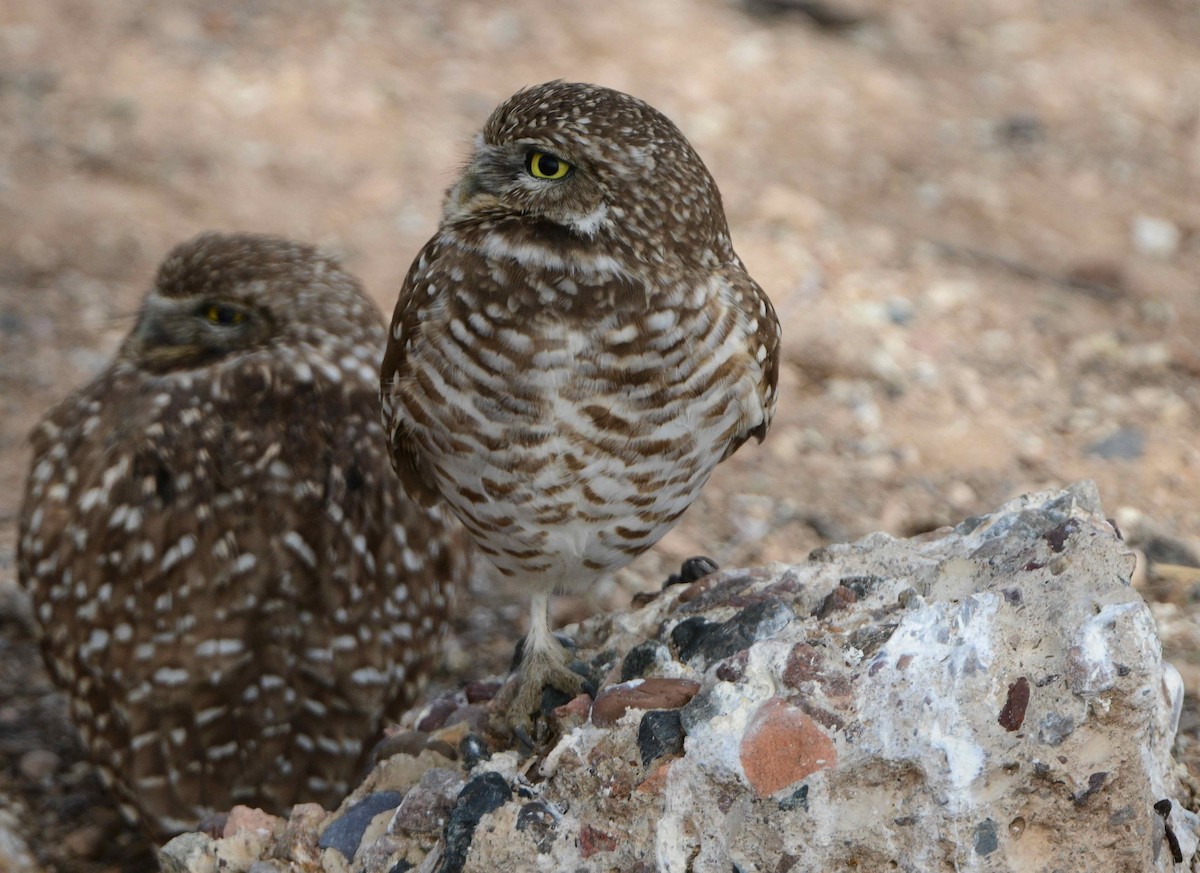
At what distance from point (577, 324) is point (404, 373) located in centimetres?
38

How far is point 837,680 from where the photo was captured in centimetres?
221

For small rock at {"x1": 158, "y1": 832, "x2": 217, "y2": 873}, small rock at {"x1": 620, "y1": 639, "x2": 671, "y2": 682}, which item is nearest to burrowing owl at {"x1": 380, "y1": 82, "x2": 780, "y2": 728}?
small rock at {"x1": 620, "y1": 639, "x2": 671, "y2": 682}

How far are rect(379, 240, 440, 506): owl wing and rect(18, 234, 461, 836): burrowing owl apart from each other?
23.6 inches

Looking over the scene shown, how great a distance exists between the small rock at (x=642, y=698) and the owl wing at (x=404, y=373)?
67 cm

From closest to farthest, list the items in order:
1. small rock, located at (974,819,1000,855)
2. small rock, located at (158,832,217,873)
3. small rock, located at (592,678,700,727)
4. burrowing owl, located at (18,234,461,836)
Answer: small rock, located at (974,819,1000,855)
small rock, located at (592,678,700,727)
small rock, located at (158,832,217,873)
burrowing owl, located at (18,234,461,836)

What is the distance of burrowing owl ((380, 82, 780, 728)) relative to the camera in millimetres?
2496

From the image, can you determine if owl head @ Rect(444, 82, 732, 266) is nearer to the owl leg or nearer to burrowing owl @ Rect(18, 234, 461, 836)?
the owl leg

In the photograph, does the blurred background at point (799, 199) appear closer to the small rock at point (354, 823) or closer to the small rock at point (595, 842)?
the small rock at point (354, 823)

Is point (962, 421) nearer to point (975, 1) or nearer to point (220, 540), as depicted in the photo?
point (220, 540)

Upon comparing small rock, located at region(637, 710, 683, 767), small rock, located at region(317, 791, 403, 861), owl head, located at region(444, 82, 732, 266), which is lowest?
small rock, located at region(317, 791, 403, 861)

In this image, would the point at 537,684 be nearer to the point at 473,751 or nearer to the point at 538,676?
the point at 538,676

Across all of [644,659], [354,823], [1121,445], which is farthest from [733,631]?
[1121,445]

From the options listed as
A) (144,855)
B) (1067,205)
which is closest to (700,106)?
(1067,205)

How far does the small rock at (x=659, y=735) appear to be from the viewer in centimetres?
221
